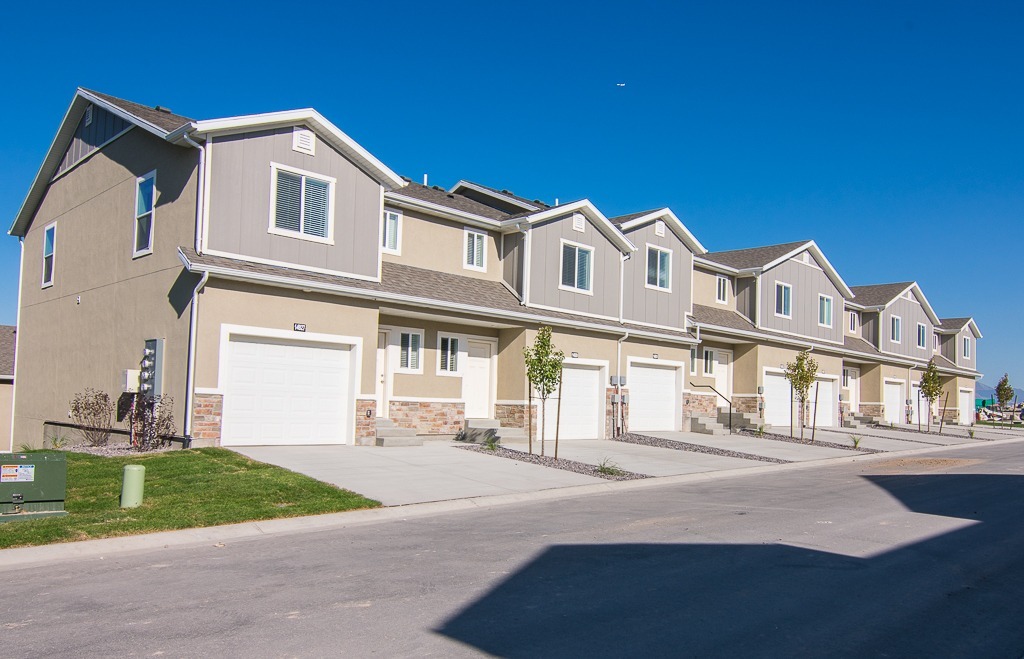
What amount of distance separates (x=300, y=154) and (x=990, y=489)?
1521 cm

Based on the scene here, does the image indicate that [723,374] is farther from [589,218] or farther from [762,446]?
[589,218]

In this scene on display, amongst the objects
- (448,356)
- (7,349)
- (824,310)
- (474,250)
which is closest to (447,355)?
(448,356)

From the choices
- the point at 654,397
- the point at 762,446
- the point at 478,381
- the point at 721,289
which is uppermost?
the point at 721,289

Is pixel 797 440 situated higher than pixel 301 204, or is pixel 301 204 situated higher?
pixel 301 204

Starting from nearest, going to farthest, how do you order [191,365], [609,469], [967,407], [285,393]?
[191,365]
[609,469]
[285,393]
[967,407]

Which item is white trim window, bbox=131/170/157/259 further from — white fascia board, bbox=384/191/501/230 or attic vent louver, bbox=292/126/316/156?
white fascia board, bbox=384/191/501/230

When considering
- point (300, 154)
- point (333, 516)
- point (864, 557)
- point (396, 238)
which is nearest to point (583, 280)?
point (396, 238)

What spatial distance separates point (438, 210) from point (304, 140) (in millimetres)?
4772

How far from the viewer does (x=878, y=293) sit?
4262cm

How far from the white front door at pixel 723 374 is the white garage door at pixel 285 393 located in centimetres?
1744

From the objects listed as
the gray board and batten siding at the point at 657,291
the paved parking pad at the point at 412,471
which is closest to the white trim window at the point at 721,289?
the gray board and batten siding at the point at 657,291

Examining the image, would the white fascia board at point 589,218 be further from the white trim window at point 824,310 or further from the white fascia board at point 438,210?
the white trim window at point 824,310

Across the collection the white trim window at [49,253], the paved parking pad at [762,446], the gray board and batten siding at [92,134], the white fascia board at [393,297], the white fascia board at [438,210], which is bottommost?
the paved parking pad at [762,446]

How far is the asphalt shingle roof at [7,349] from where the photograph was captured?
26.7 metres
